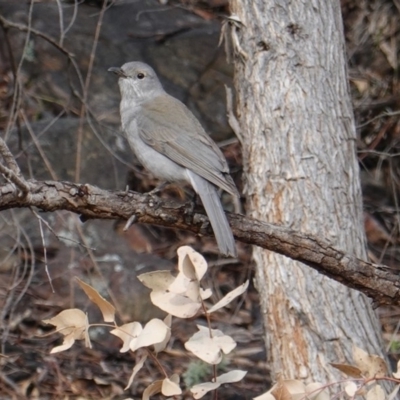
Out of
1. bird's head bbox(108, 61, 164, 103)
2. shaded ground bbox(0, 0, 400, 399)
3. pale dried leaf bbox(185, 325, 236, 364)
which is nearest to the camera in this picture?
pale dried leaf bbox(185, 325, 236, 364)

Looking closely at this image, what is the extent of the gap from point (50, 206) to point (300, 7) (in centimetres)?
274

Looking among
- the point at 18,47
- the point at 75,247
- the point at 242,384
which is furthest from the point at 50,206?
the point at 18,47

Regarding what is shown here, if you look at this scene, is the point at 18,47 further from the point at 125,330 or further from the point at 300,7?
the point at 125,330

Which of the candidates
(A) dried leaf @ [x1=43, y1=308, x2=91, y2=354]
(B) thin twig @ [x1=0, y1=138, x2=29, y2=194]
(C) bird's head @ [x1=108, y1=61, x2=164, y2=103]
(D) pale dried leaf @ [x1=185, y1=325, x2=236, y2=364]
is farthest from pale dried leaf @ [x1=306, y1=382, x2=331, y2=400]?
(C) bird's head @ [x1=108, y1=61, x2=164, y2=103]

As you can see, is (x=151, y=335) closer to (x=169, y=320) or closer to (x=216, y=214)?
(x=169, y=320)

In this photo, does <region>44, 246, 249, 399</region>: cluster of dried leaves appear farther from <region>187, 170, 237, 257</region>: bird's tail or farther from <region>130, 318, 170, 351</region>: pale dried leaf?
<region>187, 170, 237, 257</region>: bird's tail

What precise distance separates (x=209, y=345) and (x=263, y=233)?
5.39ft

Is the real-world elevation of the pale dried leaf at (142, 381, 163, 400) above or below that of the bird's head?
below

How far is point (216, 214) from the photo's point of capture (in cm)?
421

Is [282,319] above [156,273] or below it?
below

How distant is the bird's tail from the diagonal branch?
0.06 m

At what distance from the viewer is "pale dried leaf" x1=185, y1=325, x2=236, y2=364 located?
2.38 m

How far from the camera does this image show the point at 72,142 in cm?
845

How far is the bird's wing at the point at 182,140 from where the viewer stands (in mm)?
4680
